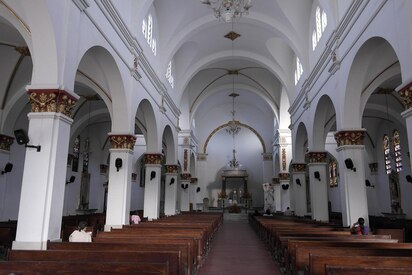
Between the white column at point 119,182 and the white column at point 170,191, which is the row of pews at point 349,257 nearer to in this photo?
the white column at point 119,182

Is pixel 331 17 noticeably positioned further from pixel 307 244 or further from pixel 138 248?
pixel 138 248

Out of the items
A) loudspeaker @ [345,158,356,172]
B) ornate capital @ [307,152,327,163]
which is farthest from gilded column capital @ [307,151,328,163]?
loudspeaker @ [345,158,356,172]

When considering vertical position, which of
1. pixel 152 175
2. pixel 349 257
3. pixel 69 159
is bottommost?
pixel 349 257

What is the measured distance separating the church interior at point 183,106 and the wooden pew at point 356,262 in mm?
56

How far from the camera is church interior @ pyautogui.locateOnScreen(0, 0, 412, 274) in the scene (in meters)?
6.80

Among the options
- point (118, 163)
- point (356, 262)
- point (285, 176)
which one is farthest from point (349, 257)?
point (285, 176)

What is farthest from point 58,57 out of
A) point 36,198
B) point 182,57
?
point 182,57

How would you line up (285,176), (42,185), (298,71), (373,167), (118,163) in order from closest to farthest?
(42,185) → (118,163) → (298,71) → (373,167) → (285,176)

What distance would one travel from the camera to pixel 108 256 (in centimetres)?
502

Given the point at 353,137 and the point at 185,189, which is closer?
the point at 353,137

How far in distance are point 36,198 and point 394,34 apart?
8.08 meters

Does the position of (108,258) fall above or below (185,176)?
below

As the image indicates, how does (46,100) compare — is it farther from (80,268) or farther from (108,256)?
(80,268)

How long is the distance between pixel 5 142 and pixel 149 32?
289 inches
